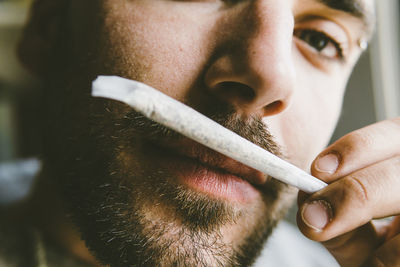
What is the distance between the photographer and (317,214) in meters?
0.44

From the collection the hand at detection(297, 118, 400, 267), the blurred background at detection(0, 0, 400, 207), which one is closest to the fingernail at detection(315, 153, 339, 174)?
the hand at detection(297, 118, 400, 267)

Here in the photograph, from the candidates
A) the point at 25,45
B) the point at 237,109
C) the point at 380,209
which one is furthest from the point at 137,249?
the point at 25,45

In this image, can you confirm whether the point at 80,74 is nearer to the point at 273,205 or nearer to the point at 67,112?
the point at 67,112

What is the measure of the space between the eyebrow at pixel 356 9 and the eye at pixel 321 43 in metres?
0.07

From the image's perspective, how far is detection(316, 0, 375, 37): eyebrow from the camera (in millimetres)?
610

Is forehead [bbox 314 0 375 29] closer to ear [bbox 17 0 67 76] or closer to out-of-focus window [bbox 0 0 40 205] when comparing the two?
ear [bbox 17 0 67 76]

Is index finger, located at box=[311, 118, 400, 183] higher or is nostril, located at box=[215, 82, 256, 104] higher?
nostril, located at box=[215, 82, 256, 104]

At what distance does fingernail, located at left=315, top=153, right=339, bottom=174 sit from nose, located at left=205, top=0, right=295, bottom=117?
11cm

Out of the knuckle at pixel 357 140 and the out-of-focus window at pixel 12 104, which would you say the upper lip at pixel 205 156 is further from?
the out-of-focus window at pixel 12 104

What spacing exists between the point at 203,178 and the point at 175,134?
0.30 feet

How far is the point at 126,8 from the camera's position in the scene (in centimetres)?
53

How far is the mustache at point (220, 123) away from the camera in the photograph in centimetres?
45

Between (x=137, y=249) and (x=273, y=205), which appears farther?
(x=273, y=205)

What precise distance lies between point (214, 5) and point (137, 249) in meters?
0.46
